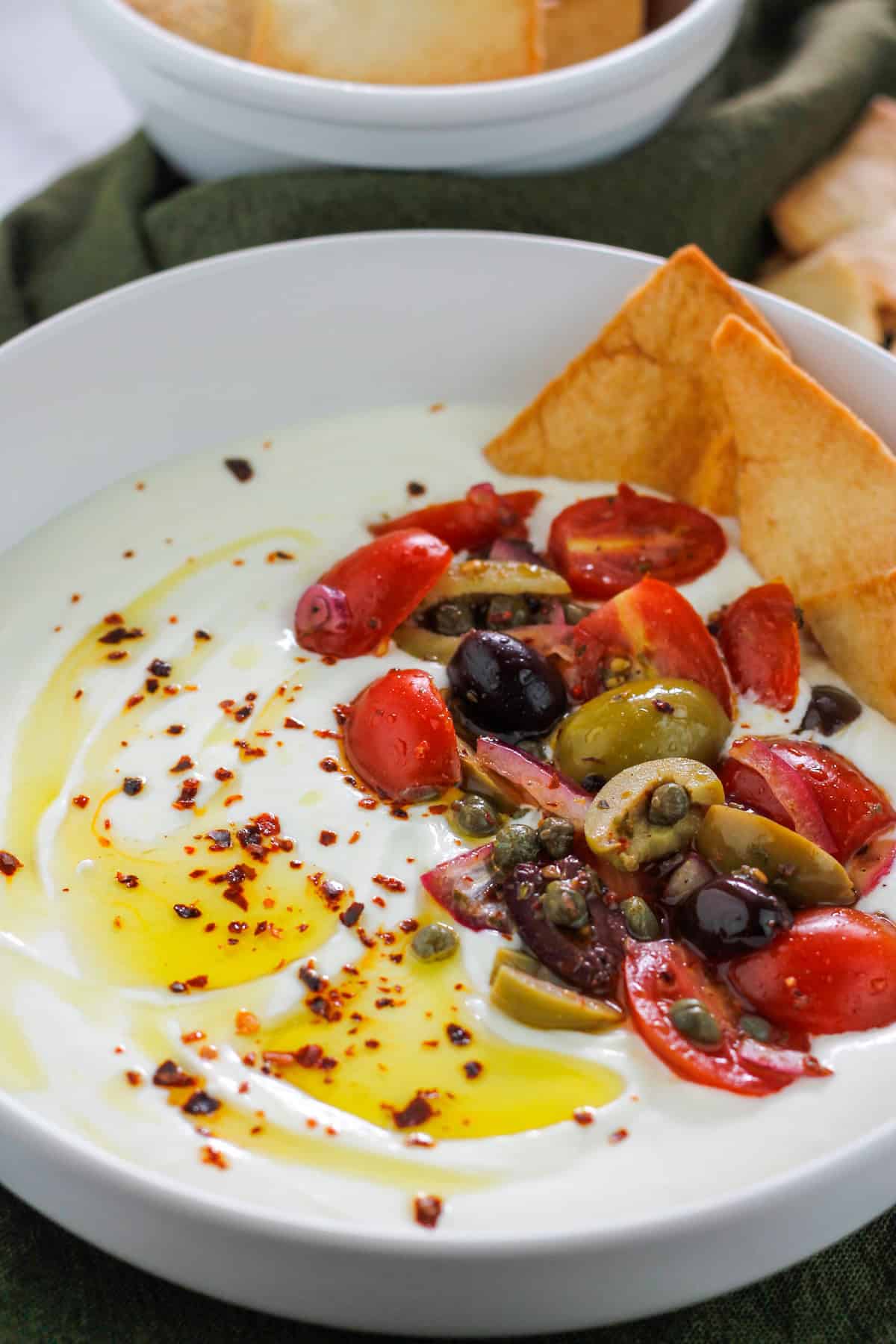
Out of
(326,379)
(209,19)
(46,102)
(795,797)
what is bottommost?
(795,797)

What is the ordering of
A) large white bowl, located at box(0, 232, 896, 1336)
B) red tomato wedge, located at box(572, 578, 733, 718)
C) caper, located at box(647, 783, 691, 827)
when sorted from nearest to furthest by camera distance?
large white bowl, located at box(0, 232, 896, 1336), caper, located at box(647, 783, 691, 827), red tomato wedge, located at box(572, 578, 733, 718)

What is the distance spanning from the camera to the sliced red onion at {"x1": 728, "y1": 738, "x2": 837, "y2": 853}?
2.29 meters

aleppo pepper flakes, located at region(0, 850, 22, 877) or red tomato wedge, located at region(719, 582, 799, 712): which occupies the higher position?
aleppo pepper flakes, located at region(0, 850, 22, 877)

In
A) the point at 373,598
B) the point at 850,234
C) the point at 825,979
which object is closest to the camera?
the point at 825,979

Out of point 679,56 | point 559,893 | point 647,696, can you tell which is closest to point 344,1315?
point 559,893

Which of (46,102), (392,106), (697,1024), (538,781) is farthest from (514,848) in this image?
(46,102)

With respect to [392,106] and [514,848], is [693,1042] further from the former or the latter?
[392,106]

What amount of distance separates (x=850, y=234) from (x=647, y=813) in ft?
6.38

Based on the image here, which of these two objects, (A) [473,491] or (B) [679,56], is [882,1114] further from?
A: (B) [679,56]

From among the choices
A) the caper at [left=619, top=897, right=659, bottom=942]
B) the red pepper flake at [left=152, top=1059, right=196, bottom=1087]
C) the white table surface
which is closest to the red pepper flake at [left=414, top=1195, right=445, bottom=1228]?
the red pepper flake at [left=152, top=1059, right=196, bottom=1087]

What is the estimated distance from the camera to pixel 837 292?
11.0 ft

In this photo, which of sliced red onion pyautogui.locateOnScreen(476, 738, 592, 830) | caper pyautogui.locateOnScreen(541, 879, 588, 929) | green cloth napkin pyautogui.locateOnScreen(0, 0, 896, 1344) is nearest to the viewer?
caper pyautogui.locateOnScreen(541, 879, 588, 929)

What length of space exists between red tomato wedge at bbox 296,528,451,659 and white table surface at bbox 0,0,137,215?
217 centimetres

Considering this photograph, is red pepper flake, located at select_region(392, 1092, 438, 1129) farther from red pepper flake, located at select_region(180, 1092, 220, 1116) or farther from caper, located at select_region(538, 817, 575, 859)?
caper, located at select_region(538, 817, 575, 859)
